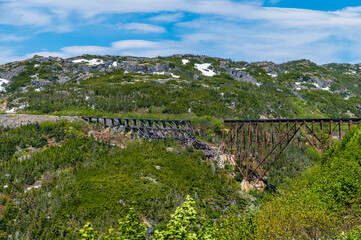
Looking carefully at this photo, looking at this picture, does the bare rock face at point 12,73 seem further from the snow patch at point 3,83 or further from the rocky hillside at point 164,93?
the snow patch at point 3,83

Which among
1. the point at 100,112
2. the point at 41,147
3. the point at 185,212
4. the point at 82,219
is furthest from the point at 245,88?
the point at 185,212

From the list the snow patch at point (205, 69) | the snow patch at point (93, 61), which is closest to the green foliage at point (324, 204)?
the snow patch at point (205, 69)

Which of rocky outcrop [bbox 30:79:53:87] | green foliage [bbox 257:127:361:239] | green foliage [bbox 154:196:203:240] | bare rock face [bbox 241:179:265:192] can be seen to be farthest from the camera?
rocky outcrop [bbox 30:79:53:87]

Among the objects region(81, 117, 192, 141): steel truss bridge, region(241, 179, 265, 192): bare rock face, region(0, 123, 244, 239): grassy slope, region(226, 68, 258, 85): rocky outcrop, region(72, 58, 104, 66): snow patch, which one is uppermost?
region(72, 58, 104, 66): snow patch

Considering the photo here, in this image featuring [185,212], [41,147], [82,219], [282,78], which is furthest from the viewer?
[282,78]

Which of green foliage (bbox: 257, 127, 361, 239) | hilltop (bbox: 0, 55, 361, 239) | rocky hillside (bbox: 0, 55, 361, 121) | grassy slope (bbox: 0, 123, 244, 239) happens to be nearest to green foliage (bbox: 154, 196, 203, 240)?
hilltop (bbox: 0, 55, 361, 239)

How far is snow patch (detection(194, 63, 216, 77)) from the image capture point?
505 feet

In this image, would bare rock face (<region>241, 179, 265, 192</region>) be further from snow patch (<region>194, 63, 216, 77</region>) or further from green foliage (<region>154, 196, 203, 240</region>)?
snow patch (<region>194, 63, 216, 77</region>)

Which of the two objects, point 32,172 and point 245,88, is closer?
point 32,172

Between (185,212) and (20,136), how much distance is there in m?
40.4

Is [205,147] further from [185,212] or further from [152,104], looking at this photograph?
[185,212]

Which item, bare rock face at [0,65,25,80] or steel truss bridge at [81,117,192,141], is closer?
steel truss bridge at [81,117,192,141]

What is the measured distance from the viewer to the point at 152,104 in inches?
2842

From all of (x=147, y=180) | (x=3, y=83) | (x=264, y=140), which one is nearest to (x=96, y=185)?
(x=147, y=180)
